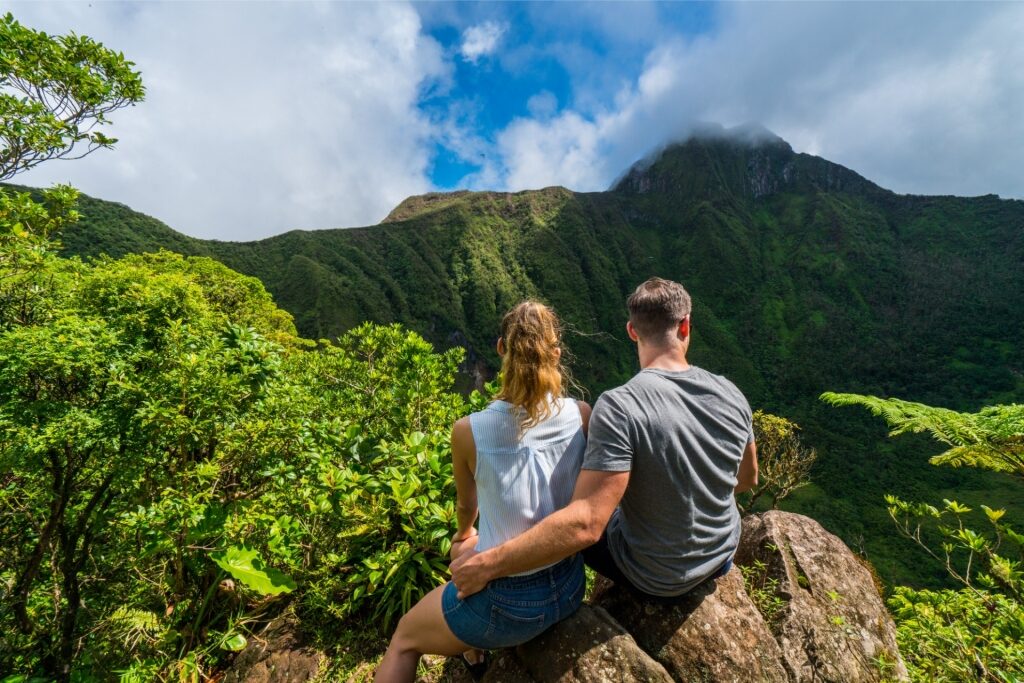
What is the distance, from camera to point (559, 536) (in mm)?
1727

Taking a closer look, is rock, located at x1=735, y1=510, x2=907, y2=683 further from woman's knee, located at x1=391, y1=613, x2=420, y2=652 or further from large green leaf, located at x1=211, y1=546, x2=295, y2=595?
large green leaf, located at x1=211, y1=546, x2=295, y2=595

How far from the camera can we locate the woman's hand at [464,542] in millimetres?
2193

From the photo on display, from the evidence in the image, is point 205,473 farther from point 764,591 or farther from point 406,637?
point 764,591

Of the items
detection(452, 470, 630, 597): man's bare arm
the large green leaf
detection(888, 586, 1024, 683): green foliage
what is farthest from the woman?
detection(888, 586, 1024, 683): green foliage

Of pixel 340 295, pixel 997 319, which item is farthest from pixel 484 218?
pixel 997 319

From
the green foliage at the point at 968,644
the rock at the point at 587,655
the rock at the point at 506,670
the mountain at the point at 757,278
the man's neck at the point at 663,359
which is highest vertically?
the mountain at the point at 757,278

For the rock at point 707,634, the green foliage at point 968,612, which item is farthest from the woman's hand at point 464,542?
the green foliage at point 968,612

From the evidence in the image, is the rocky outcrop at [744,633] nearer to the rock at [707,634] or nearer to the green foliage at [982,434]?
the rock at [707,634]

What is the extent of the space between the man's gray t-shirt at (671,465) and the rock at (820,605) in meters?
0.69

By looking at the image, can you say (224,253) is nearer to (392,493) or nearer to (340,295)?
(340,295)

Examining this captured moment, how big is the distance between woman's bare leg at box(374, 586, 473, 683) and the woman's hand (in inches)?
8.4

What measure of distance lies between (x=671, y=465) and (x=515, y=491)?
0.67m

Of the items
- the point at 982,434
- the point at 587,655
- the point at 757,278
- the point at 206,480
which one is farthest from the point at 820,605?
the point at 757,278

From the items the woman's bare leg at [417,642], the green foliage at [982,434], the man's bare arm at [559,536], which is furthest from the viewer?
the green foliage at [982,434]
